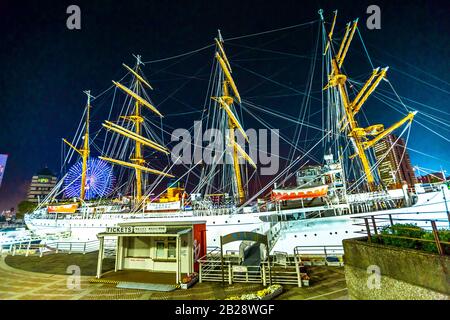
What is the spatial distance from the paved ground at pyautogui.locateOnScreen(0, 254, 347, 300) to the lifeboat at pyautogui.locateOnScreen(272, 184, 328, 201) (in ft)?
25.6

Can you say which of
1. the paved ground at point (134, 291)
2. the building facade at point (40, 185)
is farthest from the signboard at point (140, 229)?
the building facade at point (40, 185)

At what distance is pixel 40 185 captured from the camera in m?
110

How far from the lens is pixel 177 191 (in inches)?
1419

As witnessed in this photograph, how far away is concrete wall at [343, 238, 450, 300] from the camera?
3979mm

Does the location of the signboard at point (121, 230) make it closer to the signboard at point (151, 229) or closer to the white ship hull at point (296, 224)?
the signboard at point (151, 229)

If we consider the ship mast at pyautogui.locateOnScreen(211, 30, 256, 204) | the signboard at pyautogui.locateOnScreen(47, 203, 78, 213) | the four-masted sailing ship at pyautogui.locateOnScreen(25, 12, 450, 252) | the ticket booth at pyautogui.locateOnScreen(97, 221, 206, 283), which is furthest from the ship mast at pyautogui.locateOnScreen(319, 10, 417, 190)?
the signboard at pyautogui.locateOnScreen(47, 203, 78, 213)

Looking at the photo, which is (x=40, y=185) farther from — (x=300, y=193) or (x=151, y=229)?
(x=300, y=193)

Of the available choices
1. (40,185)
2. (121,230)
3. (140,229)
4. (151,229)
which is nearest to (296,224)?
(151,229)

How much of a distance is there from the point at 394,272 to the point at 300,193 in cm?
1330

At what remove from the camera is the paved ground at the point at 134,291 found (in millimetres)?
7629

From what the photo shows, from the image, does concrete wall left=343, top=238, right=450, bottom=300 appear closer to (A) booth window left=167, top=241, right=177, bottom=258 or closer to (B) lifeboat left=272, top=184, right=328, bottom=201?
(A) booth window left=167, top=241, right=177, bottom=258

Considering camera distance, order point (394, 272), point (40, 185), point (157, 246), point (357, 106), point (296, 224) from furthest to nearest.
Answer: point (40, 185), point (357, 106), point (296, 224), point (157, 246), point (394, 272)

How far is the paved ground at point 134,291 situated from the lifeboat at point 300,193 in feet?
25.6

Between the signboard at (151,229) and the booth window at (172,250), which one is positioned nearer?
the signboard at (151,229)
